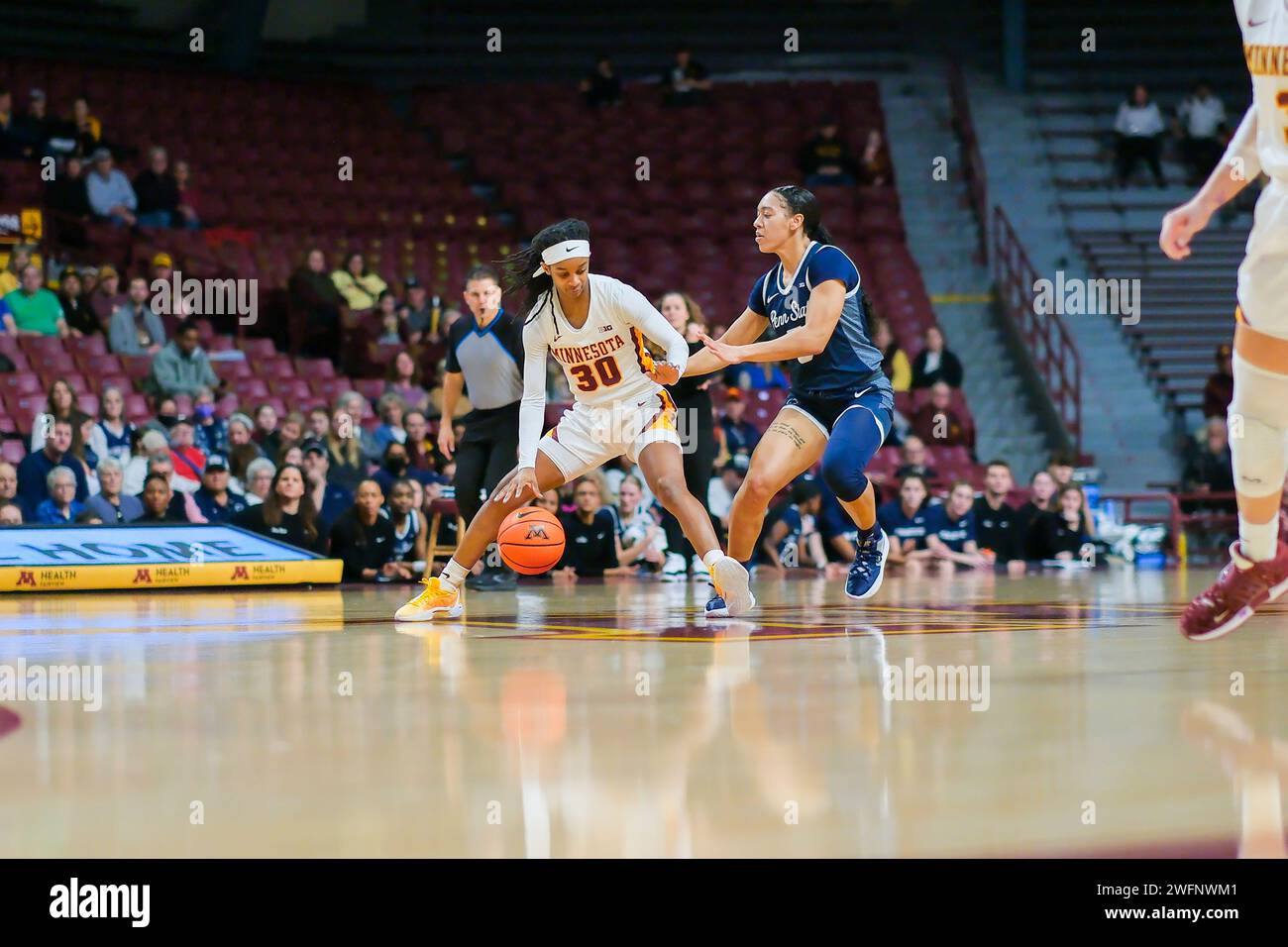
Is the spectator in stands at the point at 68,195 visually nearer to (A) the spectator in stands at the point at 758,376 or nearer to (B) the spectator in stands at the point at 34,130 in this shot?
(B) the spectator in stands at the point at 34,130

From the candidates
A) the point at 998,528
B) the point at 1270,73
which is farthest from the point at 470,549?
the point at 998,528

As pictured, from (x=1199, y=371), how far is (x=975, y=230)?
137 inches

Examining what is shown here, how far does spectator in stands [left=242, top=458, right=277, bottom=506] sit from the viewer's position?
11.0 m

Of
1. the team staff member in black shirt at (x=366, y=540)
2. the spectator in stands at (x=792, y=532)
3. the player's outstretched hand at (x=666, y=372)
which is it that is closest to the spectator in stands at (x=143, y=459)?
the team staff member in black shirt at (x=366, y=540)

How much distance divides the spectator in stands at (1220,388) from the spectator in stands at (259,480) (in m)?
9.34

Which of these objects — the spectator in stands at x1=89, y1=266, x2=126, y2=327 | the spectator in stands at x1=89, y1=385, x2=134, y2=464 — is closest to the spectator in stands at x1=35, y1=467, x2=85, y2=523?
the spectator in stands at x1=89, y1=385, x2=134, y2=464

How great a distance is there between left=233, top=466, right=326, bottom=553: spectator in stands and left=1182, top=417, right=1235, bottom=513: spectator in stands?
27.2 ft

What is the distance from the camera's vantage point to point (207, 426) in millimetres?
12375

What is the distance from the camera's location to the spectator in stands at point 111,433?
37.6 feet

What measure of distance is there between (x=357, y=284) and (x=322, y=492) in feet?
15.1

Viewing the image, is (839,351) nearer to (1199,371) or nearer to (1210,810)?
(1210,810)

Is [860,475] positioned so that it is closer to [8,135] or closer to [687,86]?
[8,135]
